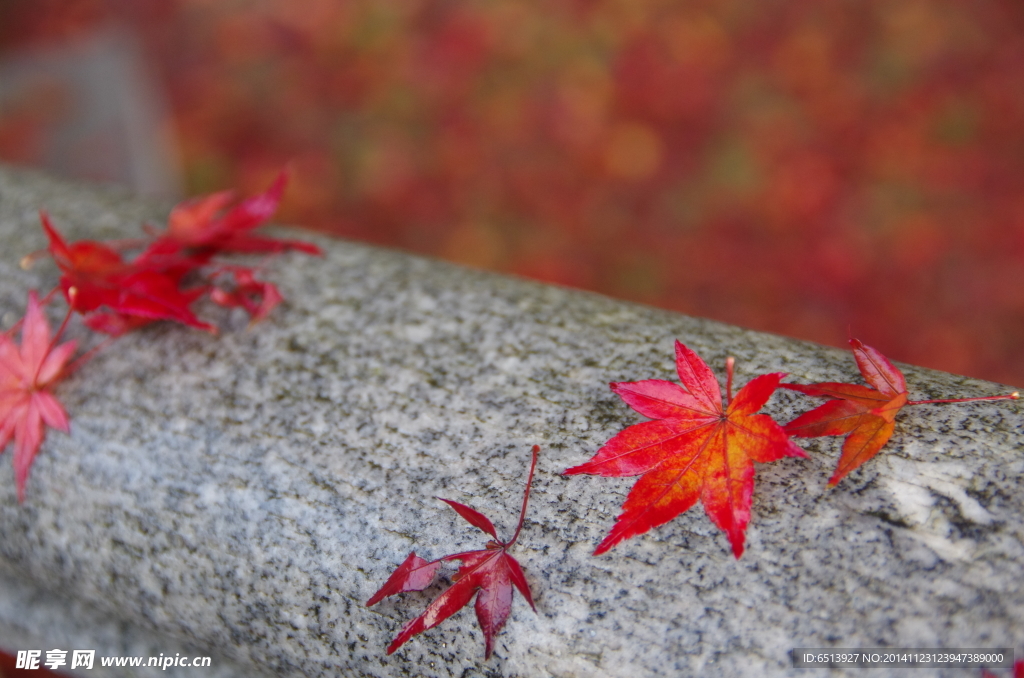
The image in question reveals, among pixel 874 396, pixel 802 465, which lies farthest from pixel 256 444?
pixel 874 396

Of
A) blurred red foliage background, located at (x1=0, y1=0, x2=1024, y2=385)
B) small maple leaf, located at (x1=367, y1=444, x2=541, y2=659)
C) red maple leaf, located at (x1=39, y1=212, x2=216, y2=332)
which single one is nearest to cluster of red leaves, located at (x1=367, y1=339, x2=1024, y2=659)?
small maple leaf, located at (x1=367, y1=444, x2=541, y2=659)

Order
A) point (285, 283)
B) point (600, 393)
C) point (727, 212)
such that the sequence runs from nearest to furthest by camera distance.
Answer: point (600, 393) < point (285, 283) < point (727, 212)

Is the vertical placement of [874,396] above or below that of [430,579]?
above

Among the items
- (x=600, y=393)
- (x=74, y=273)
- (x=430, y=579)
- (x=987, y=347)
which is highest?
(x=987, y=347)

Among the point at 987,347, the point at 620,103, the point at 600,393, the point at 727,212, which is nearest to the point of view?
the point at 600,393

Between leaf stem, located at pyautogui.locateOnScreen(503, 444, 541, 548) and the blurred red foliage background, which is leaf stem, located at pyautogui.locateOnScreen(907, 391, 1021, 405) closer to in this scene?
leaf stem, located at pyautogui.locateOnScreen(503, 444, 541, 548)

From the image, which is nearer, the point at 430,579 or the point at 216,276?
the point at 430,579

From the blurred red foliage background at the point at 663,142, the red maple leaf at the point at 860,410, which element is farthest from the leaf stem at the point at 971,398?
the blurred red foliage background at the point at 663,142

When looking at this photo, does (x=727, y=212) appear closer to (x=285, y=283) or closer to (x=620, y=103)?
(x=620, y=103)
